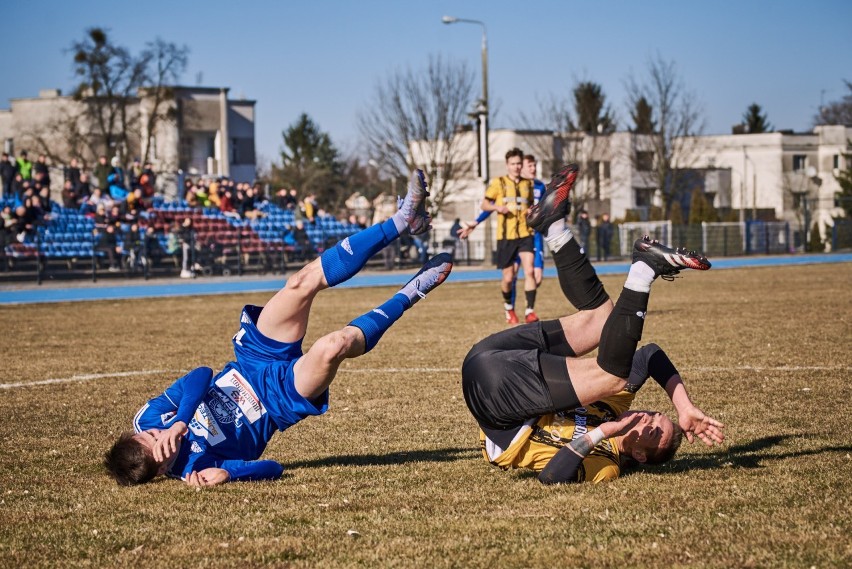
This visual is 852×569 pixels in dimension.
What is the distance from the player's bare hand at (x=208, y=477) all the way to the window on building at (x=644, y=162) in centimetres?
6340

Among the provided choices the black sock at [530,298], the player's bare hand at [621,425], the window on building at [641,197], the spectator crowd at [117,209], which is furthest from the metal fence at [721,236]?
the player's bare hand at [621,425]

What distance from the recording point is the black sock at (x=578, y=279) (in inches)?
261

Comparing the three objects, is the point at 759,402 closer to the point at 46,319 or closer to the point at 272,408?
the point at 272,408

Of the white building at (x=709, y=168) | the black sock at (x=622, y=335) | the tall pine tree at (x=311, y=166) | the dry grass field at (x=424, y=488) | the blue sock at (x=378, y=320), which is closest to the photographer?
the dry grass field at (x=424, y=488)

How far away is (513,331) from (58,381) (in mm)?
6198

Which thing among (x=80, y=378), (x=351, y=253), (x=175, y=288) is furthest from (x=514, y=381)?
(x=175, y=288)

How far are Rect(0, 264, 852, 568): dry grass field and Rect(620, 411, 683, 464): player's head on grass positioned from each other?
0.11 m

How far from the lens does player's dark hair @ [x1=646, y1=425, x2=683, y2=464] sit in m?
6.20

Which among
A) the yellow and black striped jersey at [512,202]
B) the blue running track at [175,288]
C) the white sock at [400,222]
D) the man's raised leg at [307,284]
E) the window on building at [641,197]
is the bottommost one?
the blue running track at [175,288]

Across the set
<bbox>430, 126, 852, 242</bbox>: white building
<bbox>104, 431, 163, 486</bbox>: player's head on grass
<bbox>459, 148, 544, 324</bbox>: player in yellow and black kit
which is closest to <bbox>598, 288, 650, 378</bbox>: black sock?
<bbox>104, 431, 163, 486</bbox>: player's head on grass

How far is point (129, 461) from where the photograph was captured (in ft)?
20.0

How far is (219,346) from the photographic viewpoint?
13859 millimetres

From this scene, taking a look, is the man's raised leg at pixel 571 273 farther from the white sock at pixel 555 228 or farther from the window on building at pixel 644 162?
the window on building at pixel 644 162

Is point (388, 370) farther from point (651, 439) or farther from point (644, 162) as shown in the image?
point (644, 162)
